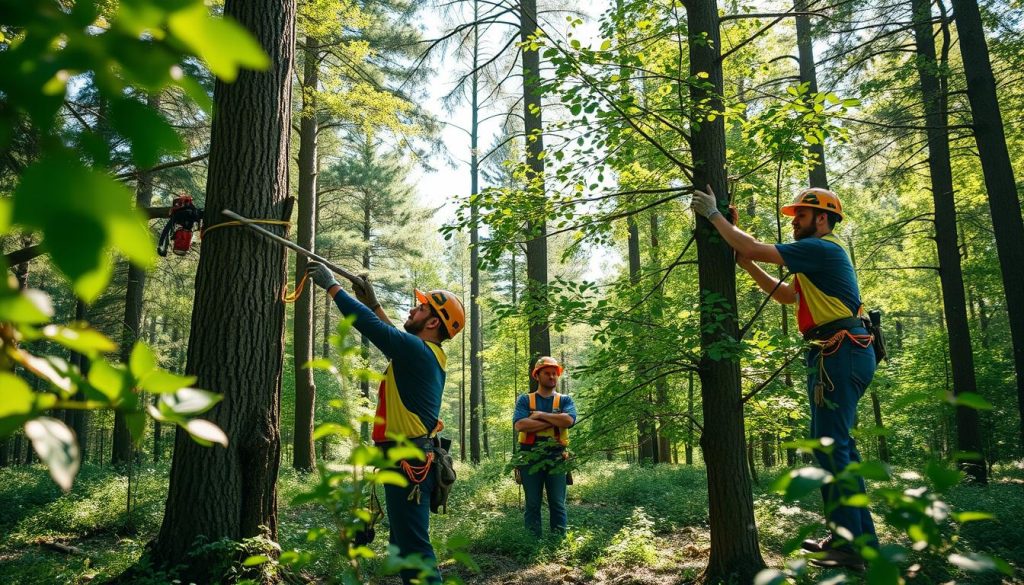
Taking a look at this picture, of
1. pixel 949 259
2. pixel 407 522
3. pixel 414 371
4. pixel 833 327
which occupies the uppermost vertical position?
pixel 949 259

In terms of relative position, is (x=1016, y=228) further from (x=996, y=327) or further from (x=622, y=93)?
(x=996, y=327)

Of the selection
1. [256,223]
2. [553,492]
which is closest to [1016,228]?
[553,492]

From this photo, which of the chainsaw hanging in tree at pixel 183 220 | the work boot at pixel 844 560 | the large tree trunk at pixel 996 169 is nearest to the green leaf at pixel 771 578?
the work boot at pixel 844 560

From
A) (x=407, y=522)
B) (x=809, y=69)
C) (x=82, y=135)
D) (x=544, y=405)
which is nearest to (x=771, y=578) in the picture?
(x=82, y=135)

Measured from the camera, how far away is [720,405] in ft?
14.8

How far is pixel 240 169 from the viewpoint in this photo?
396cm

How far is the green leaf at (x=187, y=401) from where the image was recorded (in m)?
0.81

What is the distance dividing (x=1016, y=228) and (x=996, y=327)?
21.1 meters

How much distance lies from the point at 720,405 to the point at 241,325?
3600 mm

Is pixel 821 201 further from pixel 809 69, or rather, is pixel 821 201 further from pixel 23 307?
pixel 809 69

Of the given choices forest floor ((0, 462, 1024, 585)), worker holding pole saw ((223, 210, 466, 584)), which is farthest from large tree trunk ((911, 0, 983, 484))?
worker holding pole saw ((223, 210, 466, 584))

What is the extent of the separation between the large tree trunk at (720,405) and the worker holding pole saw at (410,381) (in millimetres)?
2047

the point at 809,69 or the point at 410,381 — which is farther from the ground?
the point at 809,69

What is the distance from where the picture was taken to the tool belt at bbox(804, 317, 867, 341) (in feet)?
13.4
